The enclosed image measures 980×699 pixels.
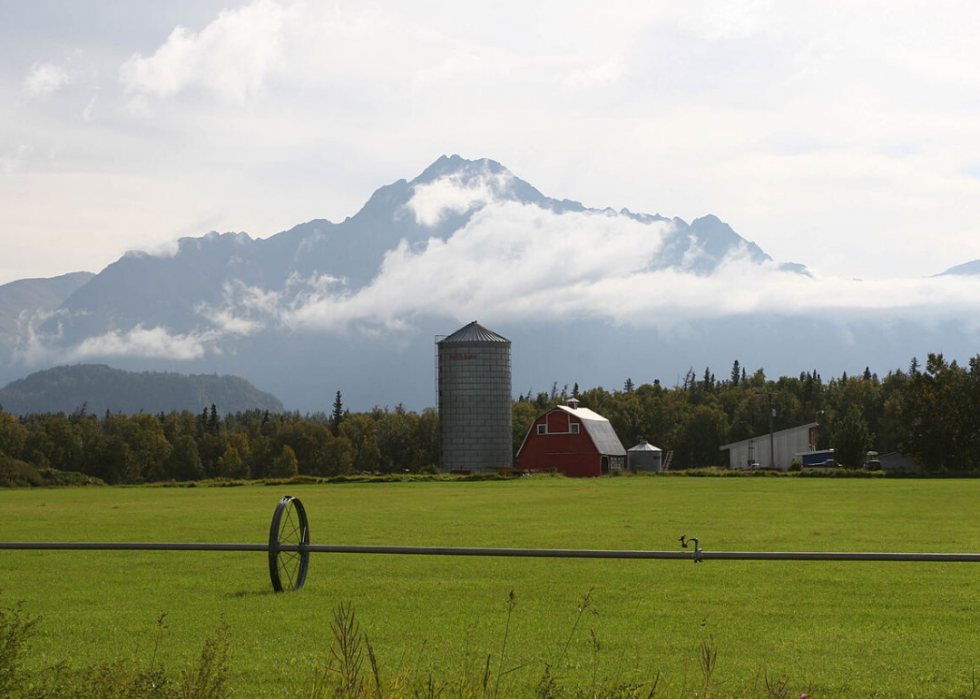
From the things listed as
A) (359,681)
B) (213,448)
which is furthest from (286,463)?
(359,681)

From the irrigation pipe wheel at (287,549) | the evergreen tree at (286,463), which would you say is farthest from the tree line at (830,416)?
the irrigation pipe wheel at (287,549)

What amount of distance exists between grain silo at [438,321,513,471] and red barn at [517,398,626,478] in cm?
259

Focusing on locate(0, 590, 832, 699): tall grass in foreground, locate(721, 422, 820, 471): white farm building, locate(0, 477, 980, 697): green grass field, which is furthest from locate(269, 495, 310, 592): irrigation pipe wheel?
locate(721, 422, 820, 471): white farm building

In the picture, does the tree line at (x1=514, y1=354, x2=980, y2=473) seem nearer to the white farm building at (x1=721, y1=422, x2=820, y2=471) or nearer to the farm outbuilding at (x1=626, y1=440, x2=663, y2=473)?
the white farm building at (x1=721, y1=422, x2=820, y2=471)

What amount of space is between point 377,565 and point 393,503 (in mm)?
23354

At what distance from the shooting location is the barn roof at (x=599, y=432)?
9725 centimetres

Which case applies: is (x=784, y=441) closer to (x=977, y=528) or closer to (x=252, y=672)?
(x=977, y=528)

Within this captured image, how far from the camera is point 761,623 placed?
1158 centimetres

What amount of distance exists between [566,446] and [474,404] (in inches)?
389

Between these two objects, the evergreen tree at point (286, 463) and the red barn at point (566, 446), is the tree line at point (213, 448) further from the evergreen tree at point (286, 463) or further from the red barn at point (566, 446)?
the red barn at point (566, 446)

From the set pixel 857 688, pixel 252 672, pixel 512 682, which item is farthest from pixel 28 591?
pixel 857 688

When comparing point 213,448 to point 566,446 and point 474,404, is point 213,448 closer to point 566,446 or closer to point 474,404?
point 474,404

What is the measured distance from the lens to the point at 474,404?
98.7 m

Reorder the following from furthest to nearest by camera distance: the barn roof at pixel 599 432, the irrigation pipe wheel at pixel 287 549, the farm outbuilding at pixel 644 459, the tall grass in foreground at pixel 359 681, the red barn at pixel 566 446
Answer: the farm outbuilding at pixel 644 459, the barn roof at pixel 599 432, the red barn at pixel 566 446, the irrigation pipe wheel at pixel 287 549, the tall grass in foreground at pixel 359 681
